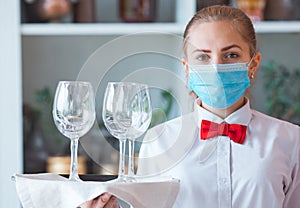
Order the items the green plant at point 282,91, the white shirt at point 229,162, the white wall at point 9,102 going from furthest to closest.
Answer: the green plant at point 282,91 → the white wall at point 9,102 → the white shirt at point 229,162

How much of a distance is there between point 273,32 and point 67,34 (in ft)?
2.32

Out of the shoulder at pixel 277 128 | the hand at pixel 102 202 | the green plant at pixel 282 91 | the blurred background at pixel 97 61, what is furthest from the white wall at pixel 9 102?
the hand at pixel 102 202

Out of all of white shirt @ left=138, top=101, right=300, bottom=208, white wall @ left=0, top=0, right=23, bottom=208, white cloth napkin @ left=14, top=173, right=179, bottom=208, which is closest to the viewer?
white cloth napkin @ left=14, top=173, right=179, bottom=208

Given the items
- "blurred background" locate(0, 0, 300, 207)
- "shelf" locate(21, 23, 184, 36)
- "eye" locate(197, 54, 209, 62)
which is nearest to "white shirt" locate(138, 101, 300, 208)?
"eye" locate(197, 54, 209, 62)

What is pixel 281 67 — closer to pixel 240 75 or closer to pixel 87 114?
pixel 240 75

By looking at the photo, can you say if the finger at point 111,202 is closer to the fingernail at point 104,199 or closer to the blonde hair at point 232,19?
the fingernail at point 104,199

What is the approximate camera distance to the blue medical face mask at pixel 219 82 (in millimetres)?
1026

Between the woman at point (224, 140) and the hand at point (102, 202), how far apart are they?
0.64 ft

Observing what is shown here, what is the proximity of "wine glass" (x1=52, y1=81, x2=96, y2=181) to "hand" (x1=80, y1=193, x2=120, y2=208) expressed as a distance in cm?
4

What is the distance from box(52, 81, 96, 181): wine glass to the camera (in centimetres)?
83

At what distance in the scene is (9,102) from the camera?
185 cm

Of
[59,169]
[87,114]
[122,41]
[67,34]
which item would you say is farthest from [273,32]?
[87,114]

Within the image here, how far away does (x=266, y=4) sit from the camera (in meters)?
2.00

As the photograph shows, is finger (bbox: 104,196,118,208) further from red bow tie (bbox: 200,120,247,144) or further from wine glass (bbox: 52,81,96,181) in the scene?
red bow tie (bbox: 200,120,247,144)
